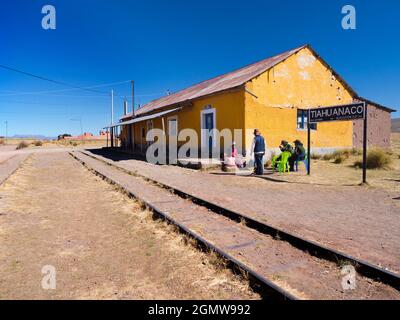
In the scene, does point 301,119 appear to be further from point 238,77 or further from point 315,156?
point 238,77

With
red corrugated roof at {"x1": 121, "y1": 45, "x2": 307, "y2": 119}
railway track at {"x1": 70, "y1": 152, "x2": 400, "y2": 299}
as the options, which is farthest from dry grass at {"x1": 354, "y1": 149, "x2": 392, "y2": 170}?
railway track at {"x1": 70, "y1": 152, "x2": 400, "y2": 299}

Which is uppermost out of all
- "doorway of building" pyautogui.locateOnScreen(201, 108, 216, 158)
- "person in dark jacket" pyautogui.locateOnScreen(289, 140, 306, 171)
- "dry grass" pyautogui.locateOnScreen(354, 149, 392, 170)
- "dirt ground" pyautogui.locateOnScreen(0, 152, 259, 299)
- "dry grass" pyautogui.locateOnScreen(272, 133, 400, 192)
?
"doorway of building" pyautogui.locateOnScreen(201, 108, 216, 158)

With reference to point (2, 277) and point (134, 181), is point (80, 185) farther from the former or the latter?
point (2, 277)

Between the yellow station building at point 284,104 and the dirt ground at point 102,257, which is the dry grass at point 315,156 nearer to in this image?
the yellow station building at point 284,104

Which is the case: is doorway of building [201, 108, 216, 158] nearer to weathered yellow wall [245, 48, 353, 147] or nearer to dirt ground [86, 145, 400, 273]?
weathered yellow wall [245, 48, 353, 147]

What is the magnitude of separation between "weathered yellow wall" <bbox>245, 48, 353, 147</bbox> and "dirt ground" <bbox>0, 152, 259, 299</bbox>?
32.8ft

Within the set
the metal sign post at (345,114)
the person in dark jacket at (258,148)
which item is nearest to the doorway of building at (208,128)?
the person in dark jacket at (258,148)

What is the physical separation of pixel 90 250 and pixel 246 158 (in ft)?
36.6

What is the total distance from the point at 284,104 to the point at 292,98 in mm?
680

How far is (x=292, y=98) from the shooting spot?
55.8 ft

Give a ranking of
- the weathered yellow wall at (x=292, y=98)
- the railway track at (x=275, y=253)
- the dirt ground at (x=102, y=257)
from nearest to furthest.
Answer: the railway track at (x=275, y=253), the dirt ground at (x=102, y=257), the weathered yellow wall at (x=292, y=98)

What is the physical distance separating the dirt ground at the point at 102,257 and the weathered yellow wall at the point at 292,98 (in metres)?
10.0

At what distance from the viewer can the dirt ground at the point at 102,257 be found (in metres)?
3.44

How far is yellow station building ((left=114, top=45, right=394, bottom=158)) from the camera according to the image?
1555cm
